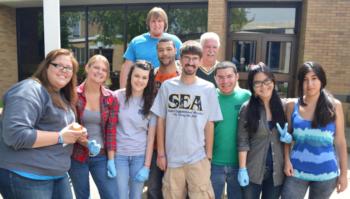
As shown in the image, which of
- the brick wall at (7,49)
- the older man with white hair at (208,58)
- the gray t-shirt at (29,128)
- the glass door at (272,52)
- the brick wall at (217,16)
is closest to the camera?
the gray t-shirt at (29,128)

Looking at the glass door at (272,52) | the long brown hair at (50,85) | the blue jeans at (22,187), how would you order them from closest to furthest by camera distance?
the blue jeans at (22,187)
the long brown hair at (50,85)
the glass door at (272,52)

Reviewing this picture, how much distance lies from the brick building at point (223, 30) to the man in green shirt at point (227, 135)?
5688mm

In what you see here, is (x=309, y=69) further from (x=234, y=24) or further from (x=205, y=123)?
(x=234, y=24)

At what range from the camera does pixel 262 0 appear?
869 centimetres

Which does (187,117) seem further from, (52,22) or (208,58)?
(52,22)

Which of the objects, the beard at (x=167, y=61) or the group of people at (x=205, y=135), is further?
the beard at (x=167, y=61)

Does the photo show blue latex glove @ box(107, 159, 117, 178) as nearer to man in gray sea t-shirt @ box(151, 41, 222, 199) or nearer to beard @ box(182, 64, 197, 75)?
man in gray sea t-shirt @ box(151, 41, 222, 199)

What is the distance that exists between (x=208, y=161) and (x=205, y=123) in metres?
0.34

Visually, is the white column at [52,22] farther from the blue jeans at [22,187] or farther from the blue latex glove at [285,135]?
the blue latex glove at [285,135]

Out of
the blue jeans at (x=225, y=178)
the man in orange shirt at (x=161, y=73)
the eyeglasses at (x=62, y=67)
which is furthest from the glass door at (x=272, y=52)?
the eyeglasses at (x=62, y=67)

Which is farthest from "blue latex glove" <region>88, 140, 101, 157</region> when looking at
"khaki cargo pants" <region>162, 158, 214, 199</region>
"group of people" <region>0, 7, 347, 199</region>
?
"khaki cargo pants" <region>162, 158, 214, 199</region>

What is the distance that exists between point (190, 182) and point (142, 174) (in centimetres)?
42

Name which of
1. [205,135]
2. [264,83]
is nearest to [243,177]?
[205,135]

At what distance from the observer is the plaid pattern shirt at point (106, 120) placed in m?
2.62
